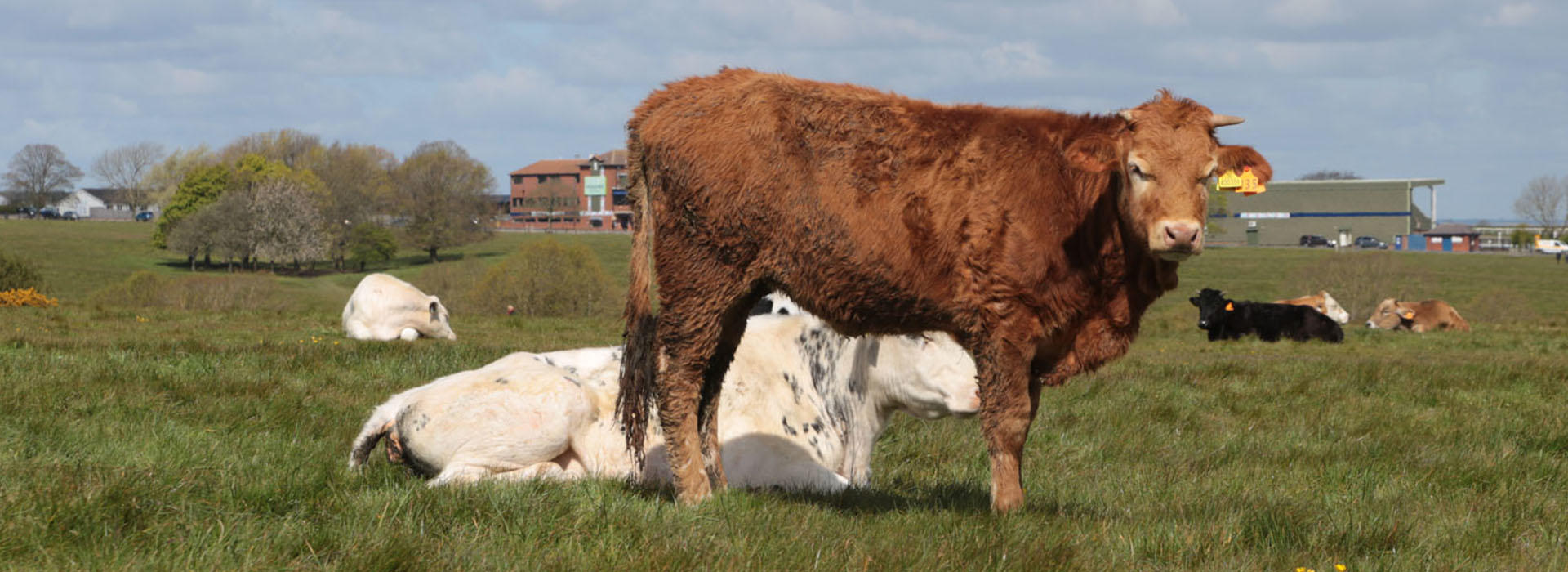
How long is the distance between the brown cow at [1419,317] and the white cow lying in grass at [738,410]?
2613cm

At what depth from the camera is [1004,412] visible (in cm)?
461

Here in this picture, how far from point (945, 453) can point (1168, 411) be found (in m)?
2.67

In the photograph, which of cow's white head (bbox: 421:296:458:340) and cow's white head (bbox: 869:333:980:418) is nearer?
cow's white head (bbox: 869:333:980:418)

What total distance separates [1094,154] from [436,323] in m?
15.8

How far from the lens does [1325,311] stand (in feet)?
102

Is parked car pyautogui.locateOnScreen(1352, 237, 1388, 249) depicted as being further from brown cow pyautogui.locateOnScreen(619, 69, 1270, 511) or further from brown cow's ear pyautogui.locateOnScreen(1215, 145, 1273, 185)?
brown cow pyautogui.locateOnScreen(619, 69, 1270, 511)

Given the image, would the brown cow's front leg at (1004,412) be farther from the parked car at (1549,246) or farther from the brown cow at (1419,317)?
the parked car at (1549,246)

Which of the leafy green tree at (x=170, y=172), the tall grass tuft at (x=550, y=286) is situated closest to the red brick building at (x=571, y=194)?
the leafy green tree at (x=170, y=172)

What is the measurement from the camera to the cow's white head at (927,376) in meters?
6.42

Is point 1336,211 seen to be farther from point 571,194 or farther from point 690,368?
point 690,368


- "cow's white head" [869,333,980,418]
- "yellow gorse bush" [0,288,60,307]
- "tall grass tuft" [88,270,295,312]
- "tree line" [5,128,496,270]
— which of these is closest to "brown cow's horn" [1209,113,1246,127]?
"cow's white head" [869,333,980,418]

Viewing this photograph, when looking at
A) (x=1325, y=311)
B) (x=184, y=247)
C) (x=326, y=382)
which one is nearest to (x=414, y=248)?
(x=184, y=247)

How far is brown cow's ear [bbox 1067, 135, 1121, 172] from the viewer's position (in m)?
4.42

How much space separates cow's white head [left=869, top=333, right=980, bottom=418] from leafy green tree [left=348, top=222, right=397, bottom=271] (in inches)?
2918
